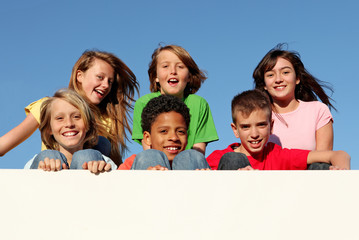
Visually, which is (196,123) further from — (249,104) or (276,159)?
(276,159)

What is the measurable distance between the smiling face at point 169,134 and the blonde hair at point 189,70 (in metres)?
0.86

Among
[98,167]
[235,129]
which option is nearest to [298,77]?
[235,129]

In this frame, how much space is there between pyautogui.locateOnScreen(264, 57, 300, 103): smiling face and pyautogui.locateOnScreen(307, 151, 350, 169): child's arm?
3.11 ft

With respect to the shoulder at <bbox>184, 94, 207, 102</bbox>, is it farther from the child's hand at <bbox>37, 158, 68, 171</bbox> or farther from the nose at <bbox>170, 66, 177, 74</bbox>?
the child's hand at <bbox>37, 158, 68, 171</bbox>

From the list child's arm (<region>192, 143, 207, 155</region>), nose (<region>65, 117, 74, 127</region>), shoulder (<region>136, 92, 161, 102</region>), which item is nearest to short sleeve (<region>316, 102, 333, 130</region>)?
child's arm (<region>192, 143, 207, 155</region>)

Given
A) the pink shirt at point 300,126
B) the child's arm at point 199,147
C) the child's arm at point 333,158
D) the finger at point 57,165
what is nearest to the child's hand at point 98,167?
the finger at point 57,165

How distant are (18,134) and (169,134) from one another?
62.8 inches

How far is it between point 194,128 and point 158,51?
2.68 feet

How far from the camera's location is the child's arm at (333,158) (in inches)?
99.7

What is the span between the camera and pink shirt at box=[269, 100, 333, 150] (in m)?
3.47

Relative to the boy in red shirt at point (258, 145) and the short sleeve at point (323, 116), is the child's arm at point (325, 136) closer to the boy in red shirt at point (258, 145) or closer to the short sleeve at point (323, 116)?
the short sleeve at point (323, 116)
